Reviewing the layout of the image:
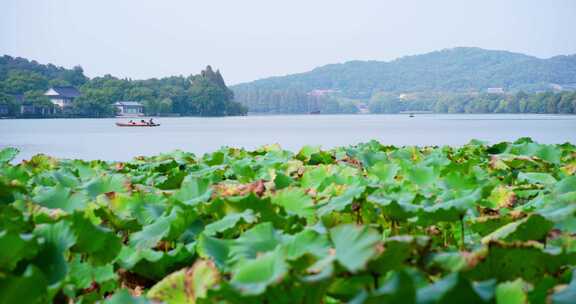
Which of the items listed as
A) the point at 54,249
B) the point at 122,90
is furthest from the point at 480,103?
the point at 54,249

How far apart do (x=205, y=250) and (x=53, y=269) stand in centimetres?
28

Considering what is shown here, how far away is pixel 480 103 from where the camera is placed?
283 feet

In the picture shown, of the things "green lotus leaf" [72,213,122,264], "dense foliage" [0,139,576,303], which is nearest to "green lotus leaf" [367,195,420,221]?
"dense foliage" [0,139,576,303]

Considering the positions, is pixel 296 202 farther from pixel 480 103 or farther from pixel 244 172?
pixel 480 103

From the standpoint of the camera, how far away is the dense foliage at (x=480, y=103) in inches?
2279

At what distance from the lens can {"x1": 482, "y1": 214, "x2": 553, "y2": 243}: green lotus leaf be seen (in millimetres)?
1368

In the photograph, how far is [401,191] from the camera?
209 cm

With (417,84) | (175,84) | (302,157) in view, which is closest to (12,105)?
(175,84)

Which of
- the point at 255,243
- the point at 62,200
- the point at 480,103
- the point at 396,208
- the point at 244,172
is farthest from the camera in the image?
the point at 480,103

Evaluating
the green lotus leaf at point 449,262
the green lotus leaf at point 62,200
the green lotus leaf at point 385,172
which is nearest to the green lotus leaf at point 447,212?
the green lotus leaf at point 449,262

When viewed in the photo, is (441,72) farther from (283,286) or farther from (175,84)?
(283,286)

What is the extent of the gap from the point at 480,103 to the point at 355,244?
89.1m

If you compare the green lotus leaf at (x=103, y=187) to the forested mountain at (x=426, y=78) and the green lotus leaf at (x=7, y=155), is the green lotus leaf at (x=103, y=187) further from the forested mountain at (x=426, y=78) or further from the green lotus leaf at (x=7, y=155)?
the forested mountain at (x=426, y=78)

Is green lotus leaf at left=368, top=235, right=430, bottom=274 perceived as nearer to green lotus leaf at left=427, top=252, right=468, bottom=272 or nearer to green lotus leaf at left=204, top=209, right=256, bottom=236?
green lotus leaf at left=427, top=252, right=468, bottom=272
